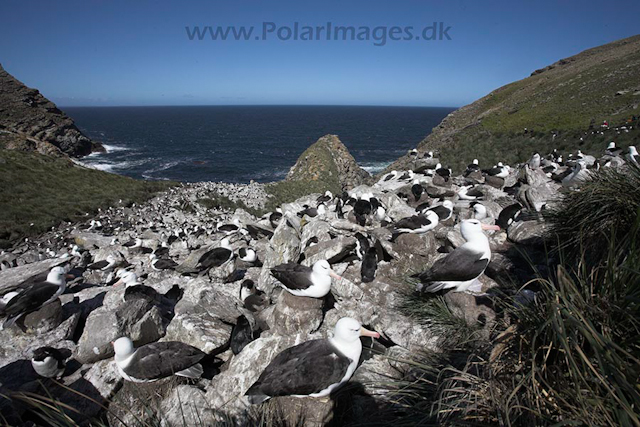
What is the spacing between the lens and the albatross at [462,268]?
16.5ft

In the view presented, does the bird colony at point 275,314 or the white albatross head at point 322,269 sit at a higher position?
the white albatross head at point 322,269

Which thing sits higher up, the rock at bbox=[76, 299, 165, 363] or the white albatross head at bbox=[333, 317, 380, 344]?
the white albatross head at bbox=[333, 317, 380, 344]

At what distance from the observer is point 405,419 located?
10.1ft

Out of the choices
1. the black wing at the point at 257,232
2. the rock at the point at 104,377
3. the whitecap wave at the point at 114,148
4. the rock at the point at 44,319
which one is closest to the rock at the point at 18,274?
the rock at the point at 44,319

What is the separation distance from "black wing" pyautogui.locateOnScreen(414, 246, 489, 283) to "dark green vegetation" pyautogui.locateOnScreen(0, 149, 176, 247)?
84.0 ft

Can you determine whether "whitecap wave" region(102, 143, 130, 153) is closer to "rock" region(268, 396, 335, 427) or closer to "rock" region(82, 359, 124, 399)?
"rock" region(82, 359, 124, 399)

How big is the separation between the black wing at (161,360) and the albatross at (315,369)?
1.72 meters

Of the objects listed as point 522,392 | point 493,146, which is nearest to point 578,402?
point 522,392

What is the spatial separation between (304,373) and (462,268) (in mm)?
2891

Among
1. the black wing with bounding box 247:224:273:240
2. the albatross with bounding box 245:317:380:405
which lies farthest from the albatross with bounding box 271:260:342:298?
the black wing with bounding box 247:224:273:240

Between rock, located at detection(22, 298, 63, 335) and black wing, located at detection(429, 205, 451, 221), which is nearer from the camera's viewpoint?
rock, located at detection(22, 298, 63, 335)

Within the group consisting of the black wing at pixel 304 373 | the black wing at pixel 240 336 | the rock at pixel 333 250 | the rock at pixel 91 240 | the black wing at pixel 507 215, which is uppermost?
the black wing at pixel 507 215

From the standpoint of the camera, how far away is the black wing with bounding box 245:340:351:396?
13.3ft

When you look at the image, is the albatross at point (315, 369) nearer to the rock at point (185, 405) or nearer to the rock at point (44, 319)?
the rock at point (185, 405)
